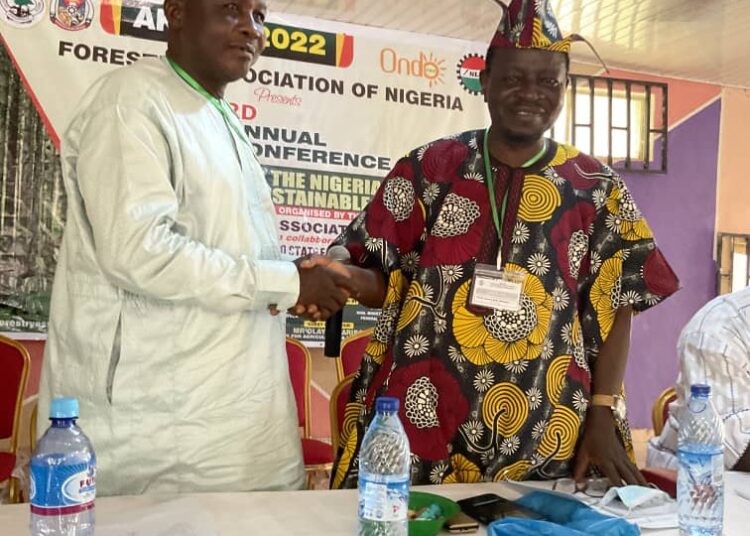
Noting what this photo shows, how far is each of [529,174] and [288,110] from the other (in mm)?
2413

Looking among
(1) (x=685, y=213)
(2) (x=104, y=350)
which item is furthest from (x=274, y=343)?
(1) (x=685, y=213)

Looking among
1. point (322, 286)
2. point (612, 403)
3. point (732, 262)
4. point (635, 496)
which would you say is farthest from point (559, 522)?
point (732, 262)

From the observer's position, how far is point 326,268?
164 centimetres

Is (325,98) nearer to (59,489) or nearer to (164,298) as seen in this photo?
(164,298)

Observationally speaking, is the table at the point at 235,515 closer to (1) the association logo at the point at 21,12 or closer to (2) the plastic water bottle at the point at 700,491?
(2) the plastic water bottle at the point at 700,491

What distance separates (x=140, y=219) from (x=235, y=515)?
1.93 feet

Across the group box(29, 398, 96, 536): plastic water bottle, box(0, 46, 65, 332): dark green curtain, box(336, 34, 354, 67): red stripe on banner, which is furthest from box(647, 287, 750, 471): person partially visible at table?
box(0, 46, 65, 332): dark green curtain

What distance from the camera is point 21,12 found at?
3424 millimetres

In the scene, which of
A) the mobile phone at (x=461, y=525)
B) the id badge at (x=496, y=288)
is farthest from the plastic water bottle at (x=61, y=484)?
the id badge at (x=496, y=288)

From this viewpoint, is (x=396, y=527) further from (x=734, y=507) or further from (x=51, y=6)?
(x=51, y=6)

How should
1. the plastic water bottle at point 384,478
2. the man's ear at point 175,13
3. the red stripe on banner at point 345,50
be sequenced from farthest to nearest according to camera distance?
1. the red stripe on banner at point 345,50
2. the man's ear at point 175,13
3. the plastic water bottle at point 384,478

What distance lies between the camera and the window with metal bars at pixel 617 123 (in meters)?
5.08

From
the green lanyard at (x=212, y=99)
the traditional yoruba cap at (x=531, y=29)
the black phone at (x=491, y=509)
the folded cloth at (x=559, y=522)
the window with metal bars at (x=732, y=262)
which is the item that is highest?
the traditional yoruba cap at (x=531, y=29)

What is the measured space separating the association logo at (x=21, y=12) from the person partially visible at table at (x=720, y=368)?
10.7 feet
